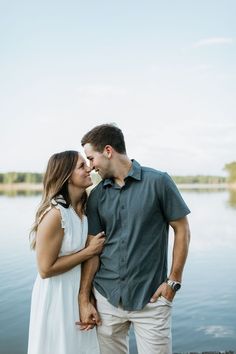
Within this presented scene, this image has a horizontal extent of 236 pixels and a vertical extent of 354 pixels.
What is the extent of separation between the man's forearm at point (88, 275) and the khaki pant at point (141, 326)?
70mm

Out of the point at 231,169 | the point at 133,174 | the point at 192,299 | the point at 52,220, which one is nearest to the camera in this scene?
the point at 52,220

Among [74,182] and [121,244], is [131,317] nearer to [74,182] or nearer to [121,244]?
[121,244]

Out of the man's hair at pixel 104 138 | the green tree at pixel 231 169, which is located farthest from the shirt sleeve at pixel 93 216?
the green tree at pixel 231 169

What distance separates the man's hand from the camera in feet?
9.73

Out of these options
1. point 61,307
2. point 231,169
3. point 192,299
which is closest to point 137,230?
point 61,307

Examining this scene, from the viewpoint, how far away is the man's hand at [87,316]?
2965mm

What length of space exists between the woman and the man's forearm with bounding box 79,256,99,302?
0.03m

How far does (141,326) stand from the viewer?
9.71ft

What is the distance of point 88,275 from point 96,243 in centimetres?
20

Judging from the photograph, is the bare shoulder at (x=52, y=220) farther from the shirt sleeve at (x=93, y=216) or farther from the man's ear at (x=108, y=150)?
the man's ear at (x=108, y=150)

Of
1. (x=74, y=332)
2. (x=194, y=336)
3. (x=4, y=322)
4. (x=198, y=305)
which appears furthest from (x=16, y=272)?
(x=74, y=332)

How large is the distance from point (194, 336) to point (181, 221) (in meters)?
6.13

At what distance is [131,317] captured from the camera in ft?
9.75

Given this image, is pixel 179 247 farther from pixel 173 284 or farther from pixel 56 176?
pixel 56 176
